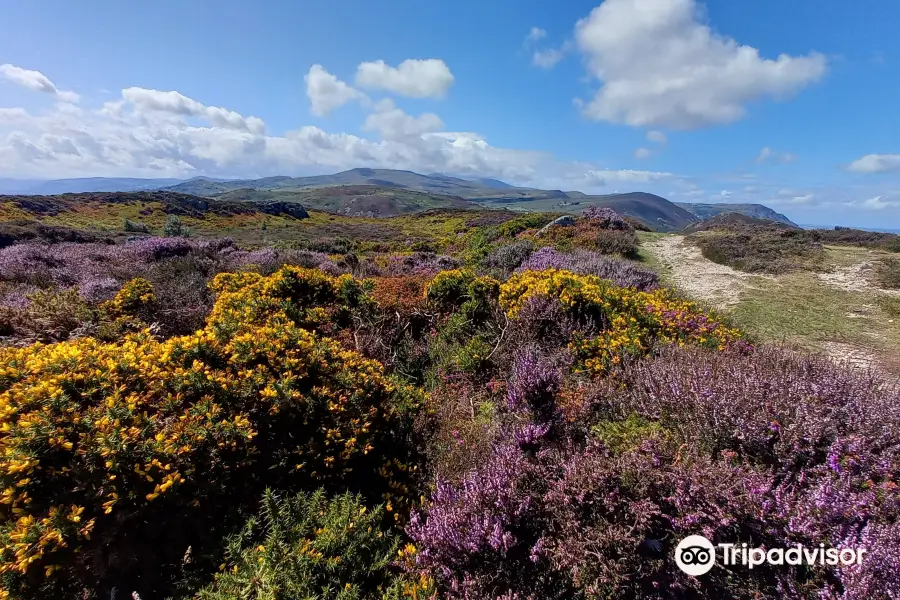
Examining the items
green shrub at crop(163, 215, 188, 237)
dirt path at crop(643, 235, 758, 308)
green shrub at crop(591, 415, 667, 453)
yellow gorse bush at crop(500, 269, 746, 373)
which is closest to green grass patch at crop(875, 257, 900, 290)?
dirt path at crop(643, 235, 758, 308)

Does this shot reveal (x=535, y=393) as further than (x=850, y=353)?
No

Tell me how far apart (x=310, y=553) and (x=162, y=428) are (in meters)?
1.49

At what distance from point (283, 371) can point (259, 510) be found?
1.32m

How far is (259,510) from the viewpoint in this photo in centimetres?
289

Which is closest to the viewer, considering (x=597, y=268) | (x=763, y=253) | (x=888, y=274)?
(x=597, y=268)

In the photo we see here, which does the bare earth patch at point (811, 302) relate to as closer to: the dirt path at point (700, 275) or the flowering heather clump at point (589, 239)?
the dirt path at point (700, 275)

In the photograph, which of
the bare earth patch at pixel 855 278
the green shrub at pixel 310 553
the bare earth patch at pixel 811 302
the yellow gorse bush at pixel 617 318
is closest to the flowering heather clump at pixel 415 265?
the yellow gorse bush at pixel 617 318

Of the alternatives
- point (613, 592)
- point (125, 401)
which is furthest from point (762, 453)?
point (125, 401)

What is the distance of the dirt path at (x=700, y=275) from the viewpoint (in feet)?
33.9

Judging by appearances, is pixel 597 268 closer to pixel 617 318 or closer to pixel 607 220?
pixel 617 318

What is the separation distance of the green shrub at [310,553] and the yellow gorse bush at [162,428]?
37cm

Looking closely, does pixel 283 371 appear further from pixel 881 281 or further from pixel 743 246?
pixel 743 246

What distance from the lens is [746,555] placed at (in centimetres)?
222

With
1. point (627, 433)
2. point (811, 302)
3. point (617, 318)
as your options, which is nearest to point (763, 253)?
point (811, 302)
